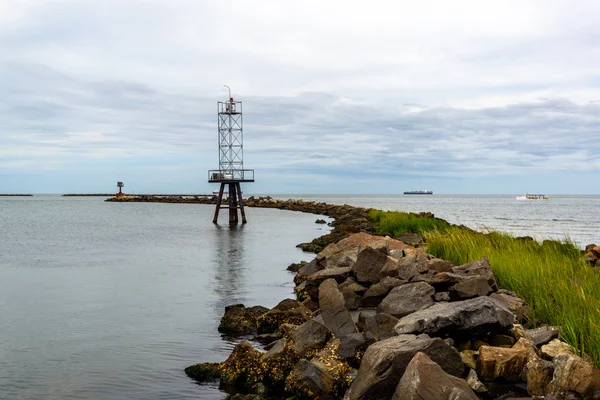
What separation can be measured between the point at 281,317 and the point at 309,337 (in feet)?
9.76

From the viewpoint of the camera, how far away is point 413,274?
507 inches

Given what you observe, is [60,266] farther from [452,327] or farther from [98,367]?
[452,327]

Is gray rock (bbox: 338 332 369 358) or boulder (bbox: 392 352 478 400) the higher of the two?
boulder (bbox: 392 352 478 400)

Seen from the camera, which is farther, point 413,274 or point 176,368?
point 413,274

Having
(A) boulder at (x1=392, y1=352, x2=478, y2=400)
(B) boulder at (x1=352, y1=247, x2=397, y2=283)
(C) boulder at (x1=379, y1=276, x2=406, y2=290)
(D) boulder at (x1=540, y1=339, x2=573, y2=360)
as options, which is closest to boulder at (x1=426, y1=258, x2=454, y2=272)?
(C) boulder at (x1=379, y1=276, x2=406, y2=290)

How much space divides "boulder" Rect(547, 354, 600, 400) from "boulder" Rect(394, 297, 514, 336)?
1.37 metres

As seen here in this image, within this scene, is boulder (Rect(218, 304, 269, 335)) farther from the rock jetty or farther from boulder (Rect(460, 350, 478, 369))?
boulder (Rect(460, 350, 478, 369))

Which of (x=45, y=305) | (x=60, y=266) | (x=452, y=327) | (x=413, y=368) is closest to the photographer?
(x=413, y=368)

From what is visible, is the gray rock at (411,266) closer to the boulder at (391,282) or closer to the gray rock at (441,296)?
the boulder at (391,282)

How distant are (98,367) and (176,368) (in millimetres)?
1532

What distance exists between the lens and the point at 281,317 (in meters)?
13.3

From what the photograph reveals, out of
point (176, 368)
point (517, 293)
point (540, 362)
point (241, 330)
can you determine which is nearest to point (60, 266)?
point (241, 330)

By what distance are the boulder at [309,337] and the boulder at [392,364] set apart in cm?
182

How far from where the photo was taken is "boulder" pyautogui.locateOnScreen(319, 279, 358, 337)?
1098 cm
